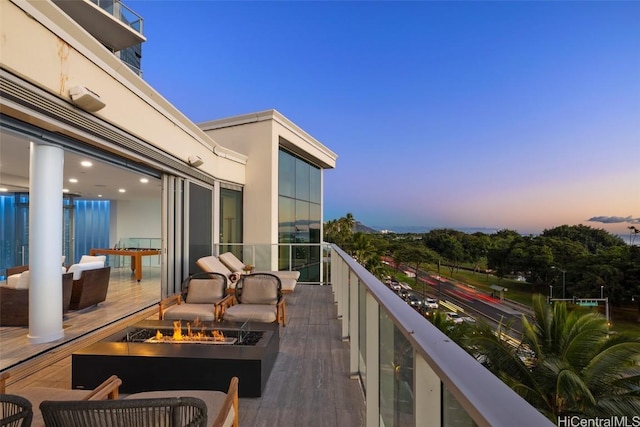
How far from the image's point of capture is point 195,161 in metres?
6.43

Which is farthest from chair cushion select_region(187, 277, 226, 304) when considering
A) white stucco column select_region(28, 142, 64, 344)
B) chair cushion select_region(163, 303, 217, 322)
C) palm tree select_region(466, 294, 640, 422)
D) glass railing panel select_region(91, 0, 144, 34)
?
glass railing panel select_region(91, 0, 144, 34)

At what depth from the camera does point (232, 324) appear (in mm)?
3414

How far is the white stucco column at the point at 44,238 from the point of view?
139 inches

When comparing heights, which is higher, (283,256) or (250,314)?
(283,256)

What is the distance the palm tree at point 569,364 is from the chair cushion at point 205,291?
6459mm

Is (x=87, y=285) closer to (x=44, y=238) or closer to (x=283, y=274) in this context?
(x=44, y=238)

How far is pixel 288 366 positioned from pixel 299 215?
8820mm

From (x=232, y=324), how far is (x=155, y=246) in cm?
1115

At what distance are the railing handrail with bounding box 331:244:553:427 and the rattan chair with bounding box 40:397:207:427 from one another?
988 mm

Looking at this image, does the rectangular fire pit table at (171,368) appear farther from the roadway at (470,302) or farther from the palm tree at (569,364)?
the roadway at (470,302)

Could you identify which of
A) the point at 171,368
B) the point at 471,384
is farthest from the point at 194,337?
the point at 471,384

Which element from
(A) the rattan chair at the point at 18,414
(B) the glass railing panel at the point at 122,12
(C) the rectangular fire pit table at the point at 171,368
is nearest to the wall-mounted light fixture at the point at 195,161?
(C) the rectangular fire pit table at the point at 171,368

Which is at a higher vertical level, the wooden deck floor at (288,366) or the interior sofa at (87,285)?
the interior sofa at (87,285)

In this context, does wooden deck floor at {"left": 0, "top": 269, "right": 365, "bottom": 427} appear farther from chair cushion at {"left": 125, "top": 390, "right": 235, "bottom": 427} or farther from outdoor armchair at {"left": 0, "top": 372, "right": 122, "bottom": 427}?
chair cushion at {"left": 125, "top": 390, "right": 235, "bottom": 427}
